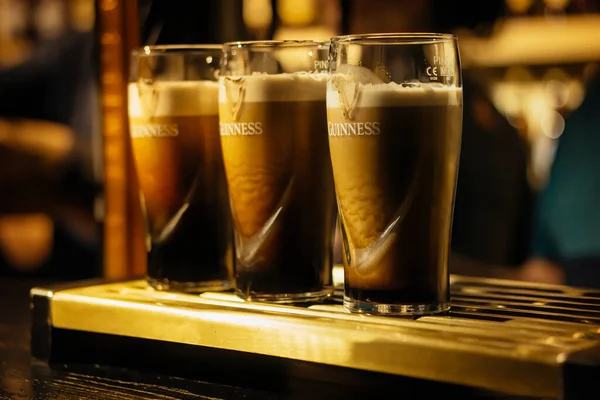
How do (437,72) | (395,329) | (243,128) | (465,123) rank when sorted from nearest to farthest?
(395,329) < (437,72) < (243,128) < (465,123)

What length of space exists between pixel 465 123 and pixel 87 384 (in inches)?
92.2

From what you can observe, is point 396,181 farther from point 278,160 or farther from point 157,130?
point 157,130

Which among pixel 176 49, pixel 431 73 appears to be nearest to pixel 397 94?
pixel 431 73

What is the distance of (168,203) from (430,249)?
15.1 inches

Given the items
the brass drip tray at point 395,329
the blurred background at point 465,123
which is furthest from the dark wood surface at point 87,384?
the blurred background at point 465,123

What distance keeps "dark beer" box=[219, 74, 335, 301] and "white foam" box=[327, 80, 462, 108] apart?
11 cm

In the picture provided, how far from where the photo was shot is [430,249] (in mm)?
1078

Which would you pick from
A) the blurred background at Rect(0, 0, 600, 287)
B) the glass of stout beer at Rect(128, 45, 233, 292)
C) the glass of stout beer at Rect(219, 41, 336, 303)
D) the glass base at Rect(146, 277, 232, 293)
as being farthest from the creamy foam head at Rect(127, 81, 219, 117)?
the blurred background at Rect(0, 0, 600, 287)

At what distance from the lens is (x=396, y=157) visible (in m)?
1.05

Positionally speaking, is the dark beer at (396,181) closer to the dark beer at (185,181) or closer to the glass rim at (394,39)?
the glass rim at (394,39)

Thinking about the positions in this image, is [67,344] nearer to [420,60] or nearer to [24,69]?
[420,60]

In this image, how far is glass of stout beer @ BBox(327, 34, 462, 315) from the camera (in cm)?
105

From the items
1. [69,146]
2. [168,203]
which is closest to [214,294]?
[168,203]

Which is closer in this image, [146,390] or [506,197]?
[146,390]
